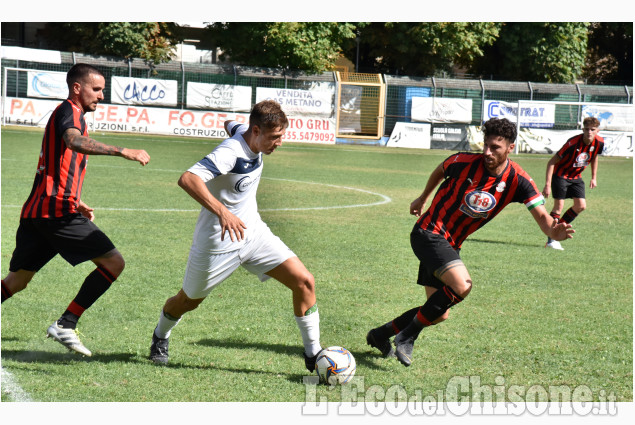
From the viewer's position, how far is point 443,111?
3491cm

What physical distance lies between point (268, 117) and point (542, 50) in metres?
38.9

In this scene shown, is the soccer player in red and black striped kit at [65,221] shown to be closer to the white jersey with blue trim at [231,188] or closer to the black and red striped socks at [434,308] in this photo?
the white jersey with blue trim at [231,188]

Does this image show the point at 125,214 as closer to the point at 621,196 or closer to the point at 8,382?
the point at 8,382

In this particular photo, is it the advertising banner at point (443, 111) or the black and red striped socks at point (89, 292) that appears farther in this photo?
the advertising banner at point (443, 111)

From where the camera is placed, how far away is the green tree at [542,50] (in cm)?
4062

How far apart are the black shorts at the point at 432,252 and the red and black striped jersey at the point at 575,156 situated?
269 inches

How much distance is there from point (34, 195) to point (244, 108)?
28.5 m

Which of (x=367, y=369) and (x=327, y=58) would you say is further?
(x=327, y=58)

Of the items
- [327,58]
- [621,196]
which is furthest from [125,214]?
[327,58]

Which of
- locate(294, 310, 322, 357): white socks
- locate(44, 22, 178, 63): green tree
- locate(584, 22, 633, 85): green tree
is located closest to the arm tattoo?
locate(294, 310, 322, 357): white socks

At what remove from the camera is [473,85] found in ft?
117

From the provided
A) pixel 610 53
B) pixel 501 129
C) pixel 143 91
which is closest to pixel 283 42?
pixel 143 91

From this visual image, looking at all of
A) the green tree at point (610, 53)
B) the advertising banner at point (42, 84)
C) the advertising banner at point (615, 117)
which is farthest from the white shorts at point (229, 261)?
the green tree at point (610, 53)

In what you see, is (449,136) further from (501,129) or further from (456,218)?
(501,129)
